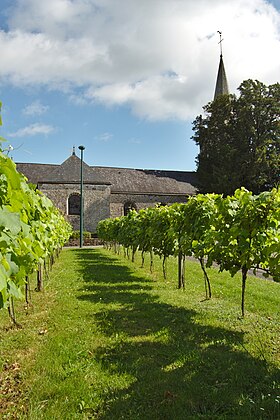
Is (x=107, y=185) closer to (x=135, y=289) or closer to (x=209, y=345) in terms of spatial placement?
(x=135, y=289)

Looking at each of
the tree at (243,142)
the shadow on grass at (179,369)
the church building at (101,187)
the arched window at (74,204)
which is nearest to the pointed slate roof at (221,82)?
the tree at (243,142)

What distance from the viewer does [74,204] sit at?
3441 centimetres

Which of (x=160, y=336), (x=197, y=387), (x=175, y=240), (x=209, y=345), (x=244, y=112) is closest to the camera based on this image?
(x=197, y=387)

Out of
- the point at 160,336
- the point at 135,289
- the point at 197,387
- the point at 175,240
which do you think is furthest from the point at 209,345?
the point at 175,240

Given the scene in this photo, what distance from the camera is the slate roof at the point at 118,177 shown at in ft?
111

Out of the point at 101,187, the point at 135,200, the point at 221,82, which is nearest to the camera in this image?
the point at 101,187

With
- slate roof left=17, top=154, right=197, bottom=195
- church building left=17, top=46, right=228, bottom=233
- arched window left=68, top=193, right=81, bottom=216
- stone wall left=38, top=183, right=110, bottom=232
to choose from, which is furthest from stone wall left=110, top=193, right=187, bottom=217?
arched window left=68, top=193, right=81, bottom=216

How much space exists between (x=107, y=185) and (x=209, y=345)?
102 feet

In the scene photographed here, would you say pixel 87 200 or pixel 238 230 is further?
pixel 87 200

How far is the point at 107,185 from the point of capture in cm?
3459

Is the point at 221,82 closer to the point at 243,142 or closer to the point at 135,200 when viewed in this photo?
the point at 243,142

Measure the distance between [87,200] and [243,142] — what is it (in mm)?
15296

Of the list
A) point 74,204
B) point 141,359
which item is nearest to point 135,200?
point 74,204

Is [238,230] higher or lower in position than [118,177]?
lower
